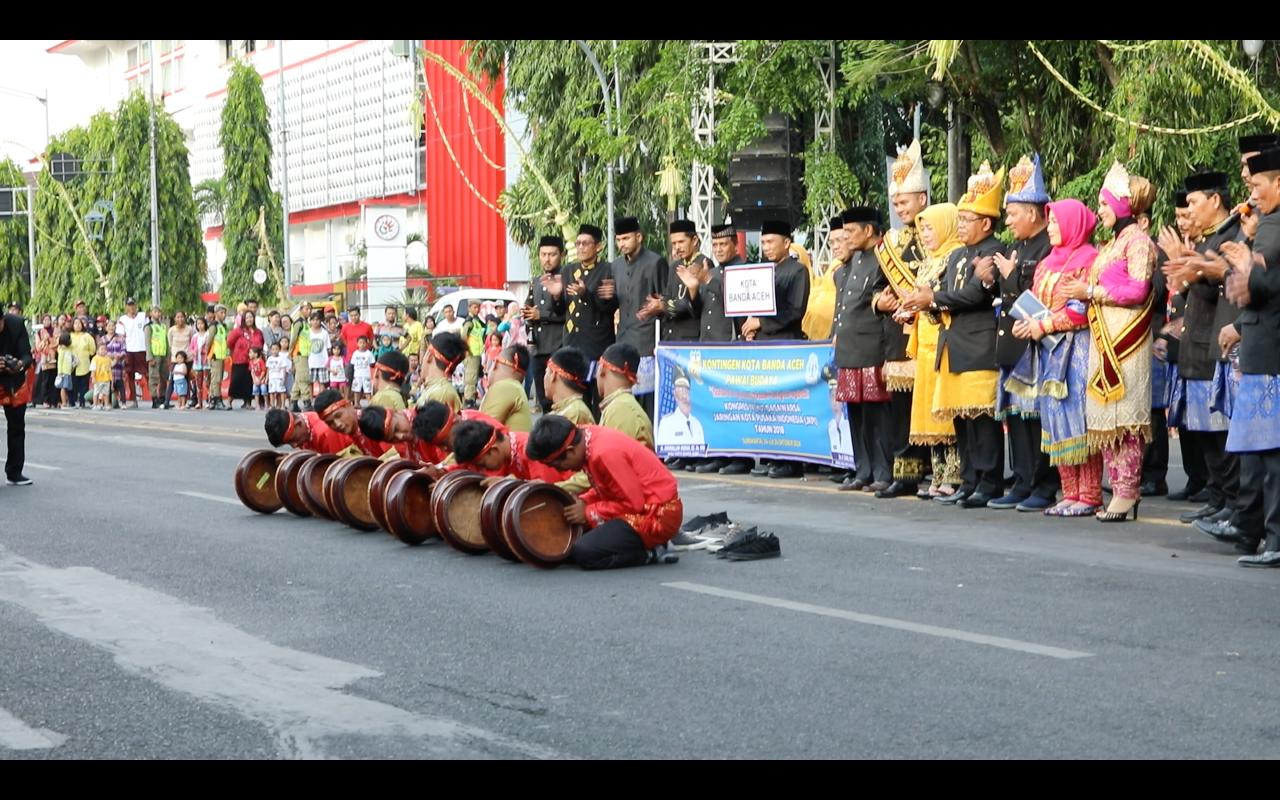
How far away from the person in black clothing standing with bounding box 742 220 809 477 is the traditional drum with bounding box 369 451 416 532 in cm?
540

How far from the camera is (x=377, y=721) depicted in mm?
6867

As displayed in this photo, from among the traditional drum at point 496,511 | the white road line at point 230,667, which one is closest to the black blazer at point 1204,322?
the traditional drum at point 496,511

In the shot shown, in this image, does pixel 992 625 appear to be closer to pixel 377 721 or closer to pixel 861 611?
pixel 861 611

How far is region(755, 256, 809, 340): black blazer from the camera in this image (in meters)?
16.8

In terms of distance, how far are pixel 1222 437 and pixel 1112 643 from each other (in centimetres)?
473

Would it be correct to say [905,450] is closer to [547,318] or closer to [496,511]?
[496,511]

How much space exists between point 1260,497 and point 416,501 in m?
5.05

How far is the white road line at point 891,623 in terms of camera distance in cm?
805

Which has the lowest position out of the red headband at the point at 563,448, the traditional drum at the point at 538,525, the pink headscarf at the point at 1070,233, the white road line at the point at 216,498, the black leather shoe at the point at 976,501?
the white road line at the point at 216,498

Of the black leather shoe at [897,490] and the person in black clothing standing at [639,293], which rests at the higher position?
the person in black clothing standing at [639,293]

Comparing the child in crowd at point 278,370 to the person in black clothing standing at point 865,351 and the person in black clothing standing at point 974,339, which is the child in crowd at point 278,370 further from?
the person in black clothing standing at point 974,339

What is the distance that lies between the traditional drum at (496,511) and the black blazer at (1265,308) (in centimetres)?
413

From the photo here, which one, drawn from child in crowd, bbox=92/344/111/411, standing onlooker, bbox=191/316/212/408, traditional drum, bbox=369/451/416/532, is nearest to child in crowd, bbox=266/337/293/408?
standing onlooker, bbox=191/316/212/408
